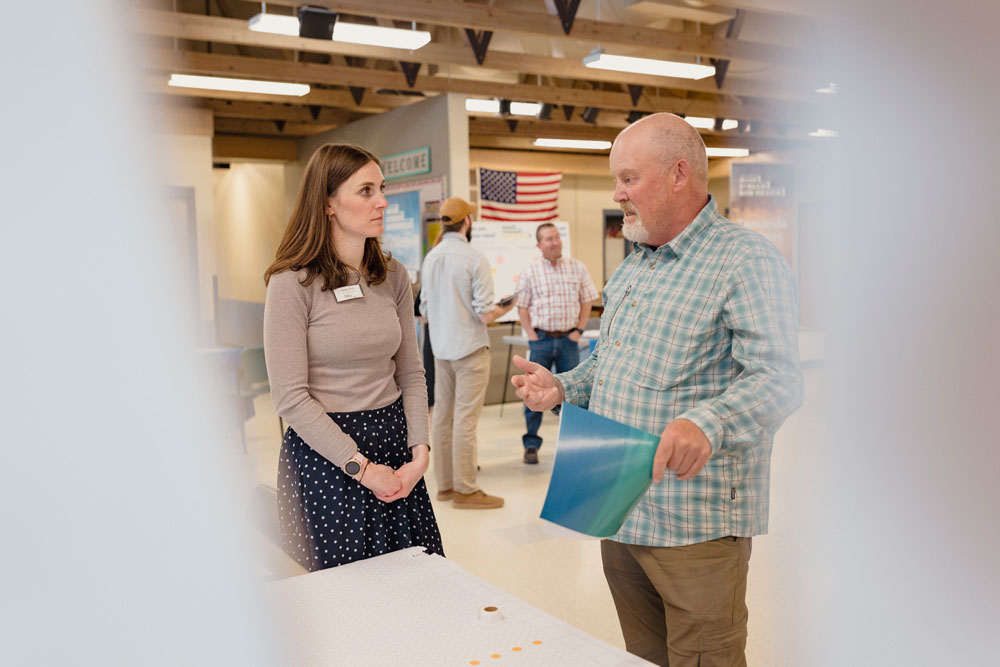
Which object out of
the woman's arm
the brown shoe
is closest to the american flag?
the brown shoe

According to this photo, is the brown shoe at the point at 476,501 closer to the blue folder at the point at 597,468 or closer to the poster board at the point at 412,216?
the blue folder at the point at 597,468

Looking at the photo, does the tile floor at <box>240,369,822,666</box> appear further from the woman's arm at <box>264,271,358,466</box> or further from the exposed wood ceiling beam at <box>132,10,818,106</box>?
the exposed wood ceiling beam at <box>132,10,818,106</box>

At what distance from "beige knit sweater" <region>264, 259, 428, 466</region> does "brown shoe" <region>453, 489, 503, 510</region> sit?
2.85m

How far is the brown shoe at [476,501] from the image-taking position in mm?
4852

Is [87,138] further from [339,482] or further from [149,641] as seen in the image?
[339,482]

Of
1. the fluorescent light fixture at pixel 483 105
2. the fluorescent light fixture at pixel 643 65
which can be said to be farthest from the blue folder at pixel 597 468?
the fluorescent light fixture at pixel 483 105

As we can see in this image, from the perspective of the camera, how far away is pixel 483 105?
903cm

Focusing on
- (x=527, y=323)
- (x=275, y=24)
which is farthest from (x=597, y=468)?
(x=275, y=24)

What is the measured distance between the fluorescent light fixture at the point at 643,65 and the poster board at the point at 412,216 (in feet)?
6.38

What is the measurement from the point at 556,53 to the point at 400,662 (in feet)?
30.6

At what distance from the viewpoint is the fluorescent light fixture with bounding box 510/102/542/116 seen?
9.27 m

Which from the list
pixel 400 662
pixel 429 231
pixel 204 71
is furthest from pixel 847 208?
pixel 204 71

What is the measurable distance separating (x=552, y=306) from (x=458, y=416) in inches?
65.3

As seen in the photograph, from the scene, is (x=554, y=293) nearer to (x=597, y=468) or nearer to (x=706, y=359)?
(x=706, y=359)
